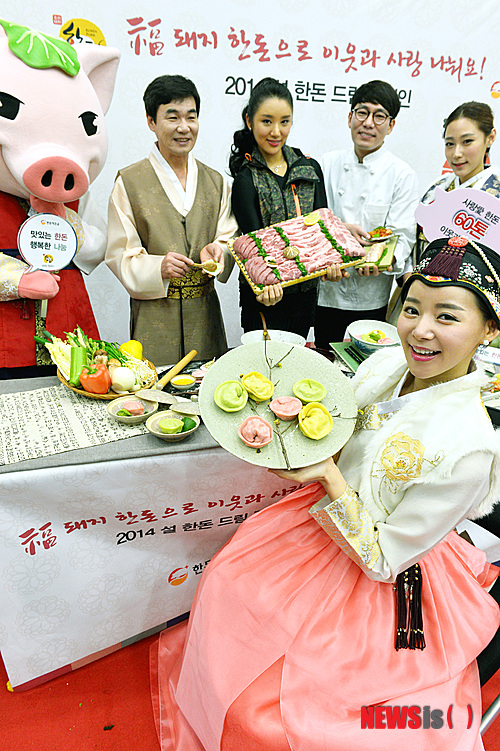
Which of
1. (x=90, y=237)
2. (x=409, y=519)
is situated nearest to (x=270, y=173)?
(x=90, y=237)

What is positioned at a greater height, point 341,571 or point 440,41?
point 440,41

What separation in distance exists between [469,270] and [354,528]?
0.61 m

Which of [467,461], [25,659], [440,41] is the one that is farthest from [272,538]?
[440,41]

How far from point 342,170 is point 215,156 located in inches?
40.1

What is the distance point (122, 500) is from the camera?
1389 mm

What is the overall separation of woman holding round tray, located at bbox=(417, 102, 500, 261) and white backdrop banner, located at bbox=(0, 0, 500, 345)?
3.71 ft

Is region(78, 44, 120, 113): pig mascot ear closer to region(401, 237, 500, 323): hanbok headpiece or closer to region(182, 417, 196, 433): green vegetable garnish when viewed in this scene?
region(182, 417, 196, 433): green vegetable garnish

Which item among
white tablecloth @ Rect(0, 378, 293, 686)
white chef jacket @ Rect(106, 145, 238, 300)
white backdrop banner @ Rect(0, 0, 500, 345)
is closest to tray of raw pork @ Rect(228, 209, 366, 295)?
white chef jacket @ Rect(106, 145, 238, 300)

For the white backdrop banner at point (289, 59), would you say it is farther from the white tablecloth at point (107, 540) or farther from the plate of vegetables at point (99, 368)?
the white tablecloth at point (107, 540)

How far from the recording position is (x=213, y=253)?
219 centimetres

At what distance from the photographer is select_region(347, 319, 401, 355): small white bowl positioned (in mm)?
1827

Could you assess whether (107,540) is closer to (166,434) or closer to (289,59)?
(166,434)

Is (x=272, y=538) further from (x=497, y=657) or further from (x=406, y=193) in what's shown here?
(x=406, y=193)

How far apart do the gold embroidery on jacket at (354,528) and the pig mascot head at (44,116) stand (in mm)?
1422
